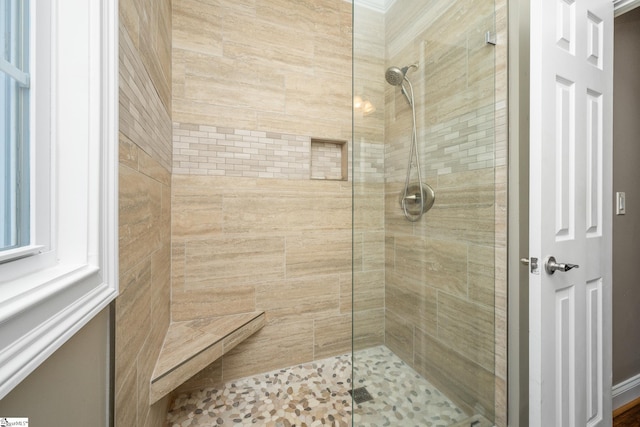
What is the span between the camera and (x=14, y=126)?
46cm

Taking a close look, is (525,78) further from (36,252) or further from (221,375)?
(221,375)

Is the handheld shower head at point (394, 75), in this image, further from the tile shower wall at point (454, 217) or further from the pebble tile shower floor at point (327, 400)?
Result: the pebble tile shower floor at point (327, 400)

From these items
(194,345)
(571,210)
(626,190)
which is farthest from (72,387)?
(626,190)

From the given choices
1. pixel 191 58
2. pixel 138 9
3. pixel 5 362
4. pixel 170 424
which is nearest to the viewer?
pixel 5 362

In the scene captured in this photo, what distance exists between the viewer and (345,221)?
1.85 metres

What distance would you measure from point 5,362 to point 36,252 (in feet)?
0.87

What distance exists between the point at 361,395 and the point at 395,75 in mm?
1250

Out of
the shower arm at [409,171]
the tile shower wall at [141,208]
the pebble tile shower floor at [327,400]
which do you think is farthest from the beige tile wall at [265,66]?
the pebble tile shower floor at [327,400]

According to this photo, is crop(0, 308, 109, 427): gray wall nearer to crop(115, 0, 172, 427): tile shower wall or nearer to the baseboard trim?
crop(115, 0, 172, 427): tile shower wall

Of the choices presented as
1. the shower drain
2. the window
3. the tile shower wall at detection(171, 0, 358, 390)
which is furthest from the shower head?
the shower drain

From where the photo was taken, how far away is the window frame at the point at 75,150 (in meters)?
0.49

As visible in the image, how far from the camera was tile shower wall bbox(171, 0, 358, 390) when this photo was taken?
1.51 m

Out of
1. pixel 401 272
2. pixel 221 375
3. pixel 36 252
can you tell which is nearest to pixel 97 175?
pixel 36 252

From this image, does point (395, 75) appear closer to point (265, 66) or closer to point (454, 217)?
point (454, 217)
